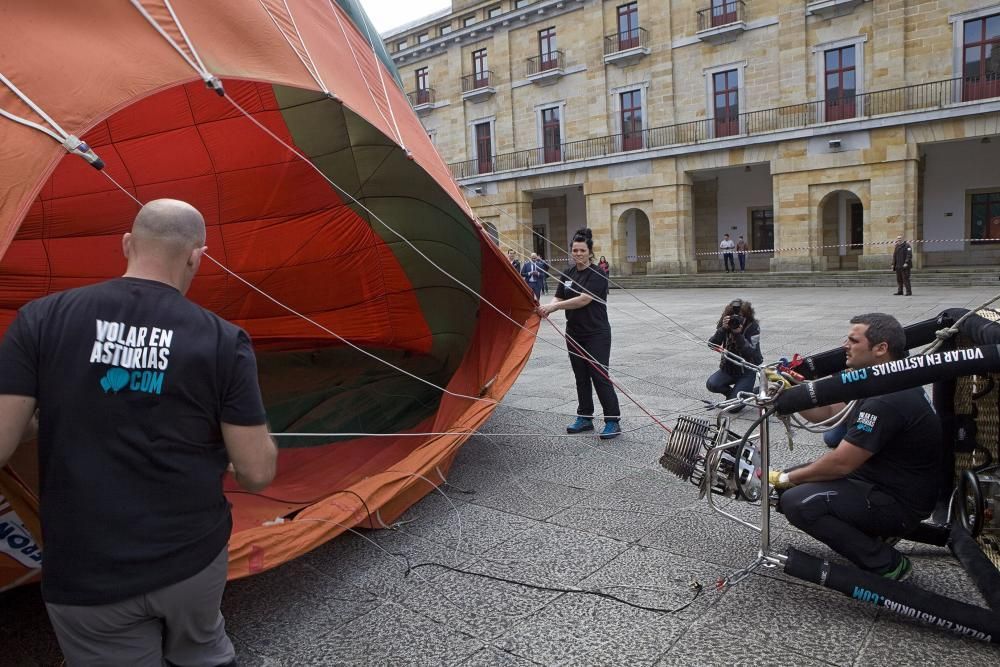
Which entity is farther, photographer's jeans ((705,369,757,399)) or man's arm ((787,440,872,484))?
Result: photographer's jeans ((705,369,757,399))

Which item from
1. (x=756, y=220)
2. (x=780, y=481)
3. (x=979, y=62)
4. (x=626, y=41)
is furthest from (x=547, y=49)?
(x=780, y=481)

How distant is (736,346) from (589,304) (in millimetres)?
1380

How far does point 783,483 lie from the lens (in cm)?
311

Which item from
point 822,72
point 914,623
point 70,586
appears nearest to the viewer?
point 70,586

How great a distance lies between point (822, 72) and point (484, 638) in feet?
78.6

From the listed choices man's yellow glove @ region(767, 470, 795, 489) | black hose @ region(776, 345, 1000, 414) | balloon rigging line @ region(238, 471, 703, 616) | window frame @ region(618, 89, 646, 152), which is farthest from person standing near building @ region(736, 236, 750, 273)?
black hose @ region(776, 345, 1000, 414)

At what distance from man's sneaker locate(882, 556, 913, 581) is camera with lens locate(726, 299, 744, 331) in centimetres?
309

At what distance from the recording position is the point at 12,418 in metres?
1.65

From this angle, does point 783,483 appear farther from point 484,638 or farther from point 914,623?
point 484,638

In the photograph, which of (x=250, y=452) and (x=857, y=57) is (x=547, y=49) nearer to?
(x=857, y=57)

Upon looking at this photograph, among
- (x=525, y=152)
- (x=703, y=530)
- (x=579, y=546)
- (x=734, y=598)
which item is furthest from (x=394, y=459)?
(x=525, y=152)

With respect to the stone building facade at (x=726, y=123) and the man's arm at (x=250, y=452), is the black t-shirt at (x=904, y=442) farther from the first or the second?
the stone building facade at (x=726, y=123)

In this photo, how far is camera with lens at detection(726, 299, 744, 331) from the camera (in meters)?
5.78

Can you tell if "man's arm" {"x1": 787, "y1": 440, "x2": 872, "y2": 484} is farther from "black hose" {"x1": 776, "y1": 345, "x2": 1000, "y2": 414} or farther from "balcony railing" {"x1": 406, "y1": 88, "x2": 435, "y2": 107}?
"balcony railing" {"x1": 406, "y1": 88, "x2": 435, "y2": 107}
